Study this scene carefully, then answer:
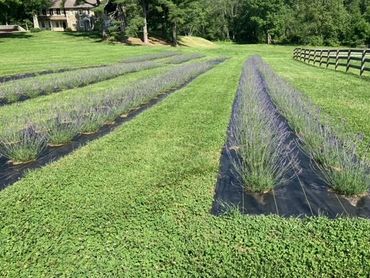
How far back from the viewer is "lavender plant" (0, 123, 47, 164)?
5.42 m

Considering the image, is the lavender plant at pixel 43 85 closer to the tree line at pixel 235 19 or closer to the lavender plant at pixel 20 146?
the lavender plant at pixel 20 146

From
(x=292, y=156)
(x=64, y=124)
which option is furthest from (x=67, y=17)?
(x=292, y=156)

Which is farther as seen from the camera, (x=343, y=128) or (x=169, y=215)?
(x=343, y=128)

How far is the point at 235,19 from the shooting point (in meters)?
80.4

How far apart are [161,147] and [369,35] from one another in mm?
64590

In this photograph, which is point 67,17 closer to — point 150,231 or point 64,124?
point 64,124

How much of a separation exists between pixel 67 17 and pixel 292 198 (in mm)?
69575

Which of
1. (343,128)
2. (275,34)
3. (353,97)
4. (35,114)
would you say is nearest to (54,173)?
(35,114)

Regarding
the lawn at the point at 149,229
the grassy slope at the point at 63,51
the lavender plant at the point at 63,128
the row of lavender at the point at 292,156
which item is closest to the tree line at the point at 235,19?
the grassy slope at the point at 63,51

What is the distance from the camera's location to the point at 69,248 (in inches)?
130

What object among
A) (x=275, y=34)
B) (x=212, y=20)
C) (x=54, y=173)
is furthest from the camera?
(x=212, y=20)

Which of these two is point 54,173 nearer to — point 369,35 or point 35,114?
point 35,114

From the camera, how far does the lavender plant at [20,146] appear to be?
5.42 metres

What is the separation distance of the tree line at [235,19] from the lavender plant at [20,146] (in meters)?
36.5
